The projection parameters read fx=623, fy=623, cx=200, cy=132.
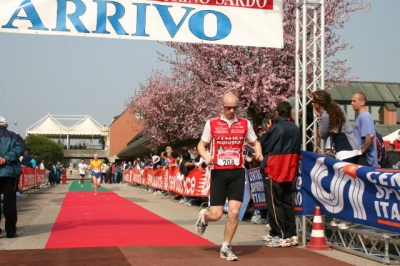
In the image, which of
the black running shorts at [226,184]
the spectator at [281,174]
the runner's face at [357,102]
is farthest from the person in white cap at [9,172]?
the runner's face at [357,102]

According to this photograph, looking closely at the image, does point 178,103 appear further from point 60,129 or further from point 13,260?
point 60,129

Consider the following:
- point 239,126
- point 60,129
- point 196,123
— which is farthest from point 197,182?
point 60,129

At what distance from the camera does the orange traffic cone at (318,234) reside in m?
8.58

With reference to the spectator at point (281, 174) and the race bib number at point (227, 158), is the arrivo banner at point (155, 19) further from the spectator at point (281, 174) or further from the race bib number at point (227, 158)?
the race bib number at point (227, 158)

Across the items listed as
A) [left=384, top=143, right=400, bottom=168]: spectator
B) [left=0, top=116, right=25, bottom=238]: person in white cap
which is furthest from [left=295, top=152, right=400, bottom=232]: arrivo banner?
[left=384, top=143, right=400, bottom=168]: spectator

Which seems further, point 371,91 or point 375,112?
point 371,91

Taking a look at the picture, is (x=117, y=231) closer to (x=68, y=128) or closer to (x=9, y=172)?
(x=9, y=172)

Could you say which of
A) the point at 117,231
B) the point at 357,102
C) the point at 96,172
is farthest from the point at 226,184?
the point at 96,172

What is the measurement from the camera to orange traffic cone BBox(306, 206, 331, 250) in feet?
28.2

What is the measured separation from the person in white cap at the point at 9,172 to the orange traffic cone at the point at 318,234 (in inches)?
184

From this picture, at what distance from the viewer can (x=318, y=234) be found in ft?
28.3

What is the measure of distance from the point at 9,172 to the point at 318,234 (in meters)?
4.80

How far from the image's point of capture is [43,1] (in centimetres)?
1024

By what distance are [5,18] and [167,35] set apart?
2.66 m
